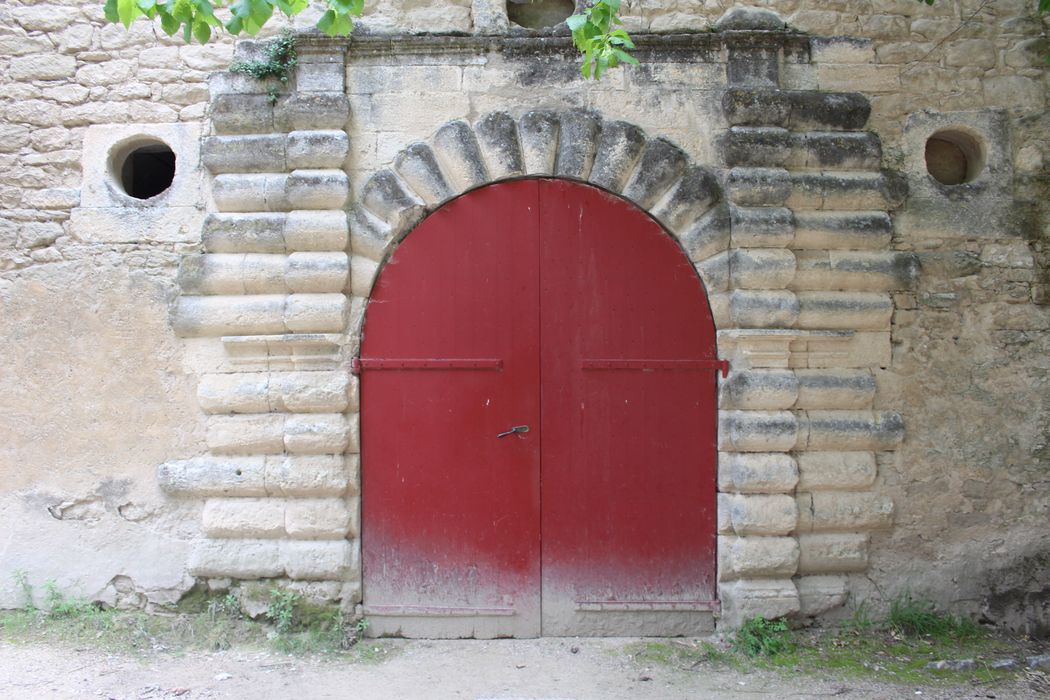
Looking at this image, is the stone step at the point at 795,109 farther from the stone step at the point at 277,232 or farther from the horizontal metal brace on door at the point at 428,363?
the stone step at the point at 277,232

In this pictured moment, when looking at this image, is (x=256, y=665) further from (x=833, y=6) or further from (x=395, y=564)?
(x=833, y=6)

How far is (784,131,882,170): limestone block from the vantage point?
436cm

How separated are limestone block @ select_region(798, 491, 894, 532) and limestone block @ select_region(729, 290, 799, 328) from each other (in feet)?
3.07

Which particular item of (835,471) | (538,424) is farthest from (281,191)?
(835,471)

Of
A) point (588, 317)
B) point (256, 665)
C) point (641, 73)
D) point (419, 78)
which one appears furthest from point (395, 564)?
point (641, 73)

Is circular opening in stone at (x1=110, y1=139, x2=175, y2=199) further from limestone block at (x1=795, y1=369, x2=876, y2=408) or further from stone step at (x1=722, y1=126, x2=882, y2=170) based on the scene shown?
limestone block at (x1=795, y1=369, x2=876, y2=408)

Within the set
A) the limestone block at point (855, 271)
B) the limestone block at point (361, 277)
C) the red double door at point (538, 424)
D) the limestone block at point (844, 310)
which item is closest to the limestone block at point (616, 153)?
the red double door at point (538, 424)

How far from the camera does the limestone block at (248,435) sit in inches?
167

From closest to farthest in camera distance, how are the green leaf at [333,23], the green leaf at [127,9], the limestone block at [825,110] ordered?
the green leaf at [127,9], the green leaf at [333,23], the limestone block at [825,110]

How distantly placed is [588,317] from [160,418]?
2390 mm

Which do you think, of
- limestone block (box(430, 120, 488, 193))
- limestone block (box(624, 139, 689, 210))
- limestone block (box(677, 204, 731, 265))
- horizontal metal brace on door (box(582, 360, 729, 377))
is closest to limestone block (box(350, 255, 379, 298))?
limestone block (box(430, 120, 488, 193))

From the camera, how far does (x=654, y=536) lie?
435cm

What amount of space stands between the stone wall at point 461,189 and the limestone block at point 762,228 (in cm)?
1

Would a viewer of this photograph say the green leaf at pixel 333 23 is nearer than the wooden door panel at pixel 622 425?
Yes
